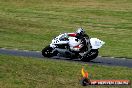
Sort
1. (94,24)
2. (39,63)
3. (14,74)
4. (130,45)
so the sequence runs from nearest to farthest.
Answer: (14,74) → (39,63) → (130,45) → (94,24)

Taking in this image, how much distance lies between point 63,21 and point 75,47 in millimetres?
25287

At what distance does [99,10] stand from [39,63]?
36159mm

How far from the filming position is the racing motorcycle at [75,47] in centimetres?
2423

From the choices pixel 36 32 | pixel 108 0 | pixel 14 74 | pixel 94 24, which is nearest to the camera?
pixel 14 74

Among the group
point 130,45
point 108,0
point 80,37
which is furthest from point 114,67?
point 108,0

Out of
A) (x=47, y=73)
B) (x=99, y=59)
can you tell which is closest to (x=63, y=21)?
(x=99, y=59)

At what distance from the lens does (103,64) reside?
23547mm

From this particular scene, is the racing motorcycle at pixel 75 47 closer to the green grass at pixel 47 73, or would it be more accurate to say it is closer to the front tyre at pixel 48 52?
the front tyre at pixel 48 52

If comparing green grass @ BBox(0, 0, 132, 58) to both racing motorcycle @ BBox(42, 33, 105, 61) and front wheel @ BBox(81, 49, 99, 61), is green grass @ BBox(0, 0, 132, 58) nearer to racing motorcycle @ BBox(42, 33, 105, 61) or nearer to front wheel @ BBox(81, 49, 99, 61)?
front wheel @ BBox(81, 49, 99, 61)

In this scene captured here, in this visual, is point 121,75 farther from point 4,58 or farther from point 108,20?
point 108,20

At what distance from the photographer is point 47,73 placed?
19.3 meters

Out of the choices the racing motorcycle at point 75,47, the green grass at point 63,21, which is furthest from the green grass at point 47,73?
the green grass at point 63,21

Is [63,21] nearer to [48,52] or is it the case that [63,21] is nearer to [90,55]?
[48,52]

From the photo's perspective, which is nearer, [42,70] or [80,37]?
[42,70]
